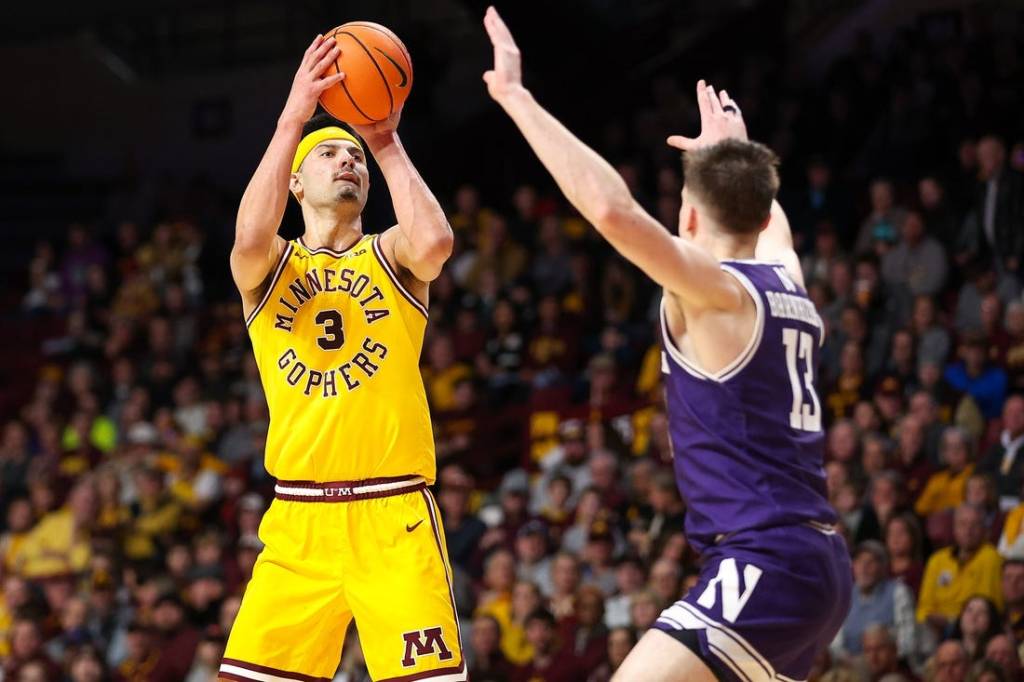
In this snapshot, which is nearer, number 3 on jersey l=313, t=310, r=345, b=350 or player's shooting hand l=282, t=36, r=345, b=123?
player's shooting hand l=282, t=36, r=345, b=123

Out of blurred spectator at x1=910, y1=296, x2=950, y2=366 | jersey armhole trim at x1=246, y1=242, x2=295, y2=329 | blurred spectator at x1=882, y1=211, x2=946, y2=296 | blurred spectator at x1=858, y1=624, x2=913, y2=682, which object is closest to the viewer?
jersey armhole trim at x1=246, y1=242, x2=295, y2=329

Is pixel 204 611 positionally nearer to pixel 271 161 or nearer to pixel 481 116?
pixel 271 161

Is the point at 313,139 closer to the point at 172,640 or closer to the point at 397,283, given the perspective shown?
the point at 397,283

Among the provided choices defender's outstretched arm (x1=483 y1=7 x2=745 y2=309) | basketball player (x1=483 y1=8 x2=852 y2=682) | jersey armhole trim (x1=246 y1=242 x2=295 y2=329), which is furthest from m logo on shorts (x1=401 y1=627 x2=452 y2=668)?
defender's outstretched arm (x1=483 y1=7 x2=745 y2=309)

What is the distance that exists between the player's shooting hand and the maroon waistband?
1.32 m

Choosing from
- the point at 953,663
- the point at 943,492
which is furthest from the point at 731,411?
the point at 943,492

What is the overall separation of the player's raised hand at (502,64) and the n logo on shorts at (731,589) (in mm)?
1446

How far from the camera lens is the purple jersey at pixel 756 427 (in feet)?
13.9

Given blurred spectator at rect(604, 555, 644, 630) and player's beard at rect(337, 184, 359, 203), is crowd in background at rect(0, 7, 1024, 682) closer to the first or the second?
blurred spectator at rect(604, 555, 644, 630)

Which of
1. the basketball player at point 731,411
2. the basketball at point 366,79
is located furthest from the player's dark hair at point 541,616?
the basketball player at point 731,411

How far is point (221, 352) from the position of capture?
591 inches

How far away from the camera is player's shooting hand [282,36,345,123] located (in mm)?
5477

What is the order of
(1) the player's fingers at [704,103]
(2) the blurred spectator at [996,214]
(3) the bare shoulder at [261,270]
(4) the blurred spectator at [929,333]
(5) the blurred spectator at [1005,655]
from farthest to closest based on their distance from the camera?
(2) the blurred spectator at [996,214], (4) the blurred spectator at [929,333], (5) the blurred spectator at [1005,655], (3) the bare shoulder at [261,270], (1) the player's fingers at [704,103]

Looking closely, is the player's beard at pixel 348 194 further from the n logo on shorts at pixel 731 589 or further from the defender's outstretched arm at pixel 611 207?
the n logo on shorts at pixel 731 589
